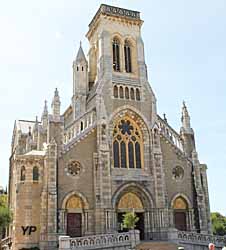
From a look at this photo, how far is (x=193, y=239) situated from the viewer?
32281 millimetres

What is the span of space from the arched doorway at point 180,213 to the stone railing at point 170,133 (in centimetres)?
543

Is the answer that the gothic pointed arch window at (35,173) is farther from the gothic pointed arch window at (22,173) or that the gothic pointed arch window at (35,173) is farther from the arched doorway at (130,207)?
the arched doorway at (130,207)

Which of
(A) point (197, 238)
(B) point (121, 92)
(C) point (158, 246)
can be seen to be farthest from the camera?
(B) point (121, 92)

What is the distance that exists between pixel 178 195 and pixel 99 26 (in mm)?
20019

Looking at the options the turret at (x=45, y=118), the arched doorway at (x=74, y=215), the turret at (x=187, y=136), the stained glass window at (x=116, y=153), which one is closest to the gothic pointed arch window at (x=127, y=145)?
the stained glass window at (x=116, y=153)

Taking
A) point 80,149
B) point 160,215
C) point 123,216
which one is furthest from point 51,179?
point 160,215

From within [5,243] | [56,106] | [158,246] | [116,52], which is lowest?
[158,246]

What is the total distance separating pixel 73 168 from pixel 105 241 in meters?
7.50

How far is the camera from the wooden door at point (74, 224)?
109ft

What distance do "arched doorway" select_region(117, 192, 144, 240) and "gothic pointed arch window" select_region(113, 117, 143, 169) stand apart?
291cm

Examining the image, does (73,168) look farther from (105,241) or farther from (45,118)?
(45,118)

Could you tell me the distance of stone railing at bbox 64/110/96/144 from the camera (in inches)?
1439

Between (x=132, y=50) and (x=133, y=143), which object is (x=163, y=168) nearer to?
(x=133, y=143)

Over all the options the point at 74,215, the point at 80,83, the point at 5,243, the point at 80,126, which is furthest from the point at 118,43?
the point at 5,243
